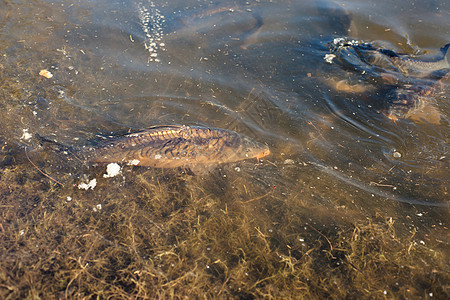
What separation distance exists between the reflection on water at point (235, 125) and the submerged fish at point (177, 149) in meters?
0.16

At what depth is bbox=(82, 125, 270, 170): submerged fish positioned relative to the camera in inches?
158

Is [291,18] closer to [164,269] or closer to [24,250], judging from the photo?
[164,269]

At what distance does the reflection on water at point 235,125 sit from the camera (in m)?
3.36

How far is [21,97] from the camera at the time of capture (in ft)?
15.8

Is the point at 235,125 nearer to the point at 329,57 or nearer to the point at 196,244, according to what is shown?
the point at 196,244

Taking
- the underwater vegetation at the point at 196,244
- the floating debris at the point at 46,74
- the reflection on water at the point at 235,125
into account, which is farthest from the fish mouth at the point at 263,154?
the floating debris at the point at 46,74

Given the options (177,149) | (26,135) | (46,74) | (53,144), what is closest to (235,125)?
(177,149)

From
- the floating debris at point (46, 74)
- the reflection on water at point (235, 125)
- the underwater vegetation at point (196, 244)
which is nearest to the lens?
the underwater vegetation at point (196, 244)

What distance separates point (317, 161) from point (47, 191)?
3.43 metres

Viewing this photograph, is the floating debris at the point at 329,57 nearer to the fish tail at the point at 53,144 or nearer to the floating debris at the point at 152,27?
the floating debris at the point at 152,27

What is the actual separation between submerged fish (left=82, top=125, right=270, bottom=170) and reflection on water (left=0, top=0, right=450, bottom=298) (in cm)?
16

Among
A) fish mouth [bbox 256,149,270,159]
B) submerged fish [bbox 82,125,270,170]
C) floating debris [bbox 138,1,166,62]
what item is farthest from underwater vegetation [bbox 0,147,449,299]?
floating debris [bbox 138,1,166,62]

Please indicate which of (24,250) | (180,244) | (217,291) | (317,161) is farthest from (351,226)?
(24,250)

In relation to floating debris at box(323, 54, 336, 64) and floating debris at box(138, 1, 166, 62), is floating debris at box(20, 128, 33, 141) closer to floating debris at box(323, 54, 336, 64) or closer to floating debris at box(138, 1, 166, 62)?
floating debris at box(138, 1, 166, 62)
